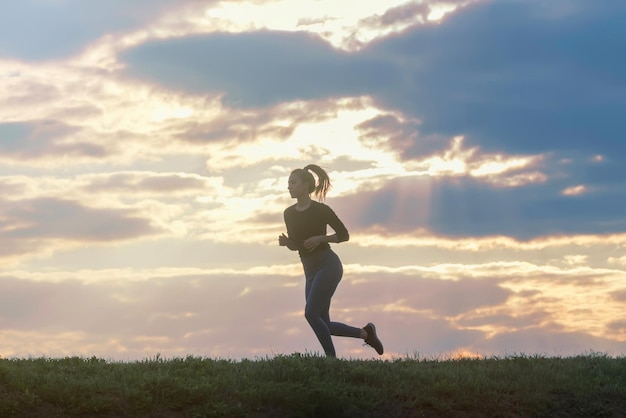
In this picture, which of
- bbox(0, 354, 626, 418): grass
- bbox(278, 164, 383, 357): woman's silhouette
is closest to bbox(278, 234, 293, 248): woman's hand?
bbox(278, 164, 383, 357): woman's silhouette

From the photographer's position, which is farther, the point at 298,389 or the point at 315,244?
the point at 315,244

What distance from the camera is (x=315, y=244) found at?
15164 mm

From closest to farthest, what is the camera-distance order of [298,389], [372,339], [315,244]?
[298,389], [315,244], [372,339]

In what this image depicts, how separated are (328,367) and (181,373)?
2.34 meters

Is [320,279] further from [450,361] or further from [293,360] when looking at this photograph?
[450,361]

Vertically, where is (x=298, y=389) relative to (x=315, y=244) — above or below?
below

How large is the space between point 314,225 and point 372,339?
276 cm

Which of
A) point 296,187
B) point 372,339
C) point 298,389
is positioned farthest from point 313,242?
point 298,389

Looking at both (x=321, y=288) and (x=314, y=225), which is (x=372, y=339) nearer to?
(x=321, y=288)

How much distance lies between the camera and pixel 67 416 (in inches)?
474

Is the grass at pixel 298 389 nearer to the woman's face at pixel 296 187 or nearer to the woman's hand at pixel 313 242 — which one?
the woman's hand at pixel 313 242

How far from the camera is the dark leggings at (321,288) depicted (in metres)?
15.3

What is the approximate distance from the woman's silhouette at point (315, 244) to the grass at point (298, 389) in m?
1.16

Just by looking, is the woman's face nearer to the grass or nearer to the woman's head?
the woman's head
